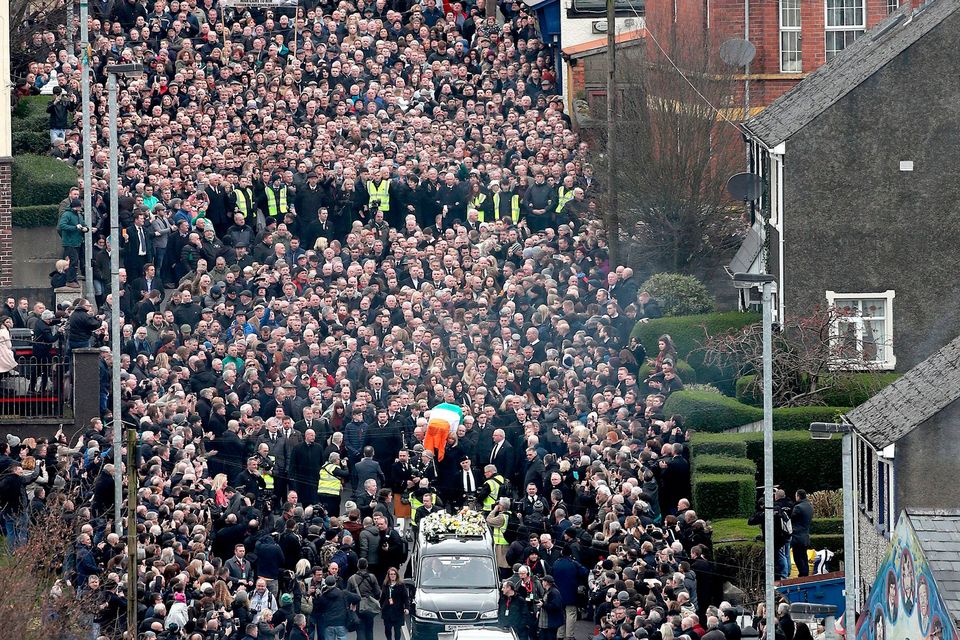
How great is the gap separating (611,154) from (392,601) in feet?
56.5

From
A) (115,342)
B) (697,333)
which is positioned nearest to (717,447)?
(697,333)

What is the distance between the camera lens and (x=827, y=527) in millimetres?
39344

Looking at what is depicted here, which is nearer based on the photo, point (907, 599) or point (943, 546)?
point (907, 599)

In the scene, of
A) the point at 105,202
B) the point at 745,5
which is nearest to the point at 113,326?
the point at 105,202

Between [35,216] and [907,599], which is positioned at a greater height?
[35,216]

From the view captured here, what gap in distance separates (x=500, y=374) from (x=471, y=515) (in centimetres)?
383

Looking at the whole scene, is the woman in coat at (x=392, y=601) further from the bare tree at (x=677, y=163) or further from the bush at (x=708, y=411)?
the bare tree at (x=677, y=163)

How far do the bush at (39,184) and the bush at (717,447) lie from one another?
1798 centimetres

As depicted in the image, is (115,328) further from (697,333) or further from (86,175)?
(697,333)

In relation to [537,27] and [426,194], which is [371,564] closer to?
[426,194]

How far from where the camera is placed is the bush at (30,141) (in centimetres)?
5403

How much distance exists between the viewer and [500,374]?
133 ft

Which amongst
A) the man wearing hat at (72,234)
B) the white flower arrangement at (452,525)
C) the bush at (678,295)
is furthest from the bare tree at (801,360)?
the man wearing hat at (72,234)

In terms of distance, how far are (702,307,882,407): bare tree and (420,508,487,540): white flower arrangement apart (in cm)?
785
